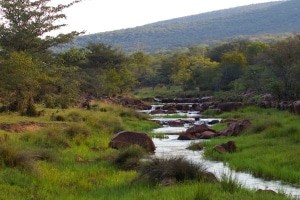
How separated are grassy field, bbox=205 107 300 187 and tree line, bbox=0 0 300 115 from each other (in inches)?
550

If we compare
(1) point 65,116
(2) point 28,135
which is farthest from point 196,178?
(1) point 65,116

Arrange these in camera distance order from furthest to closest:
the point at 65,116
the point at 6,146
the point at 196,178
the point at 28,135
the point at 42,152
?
1. the point at 65,116
2. the point at 28,135
3. the point at 42,152
4. the point at 6,146
5. the point at 196,178

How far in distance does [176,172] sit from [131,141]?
10.4 m

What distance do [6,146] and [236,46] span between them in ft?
354

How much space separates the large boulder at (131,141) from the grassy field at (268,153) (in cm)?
283

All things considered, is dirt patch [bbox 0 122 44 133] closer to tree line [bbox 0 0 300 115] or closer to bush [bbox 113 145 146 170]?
tree line [bbox 0 0 300 115]

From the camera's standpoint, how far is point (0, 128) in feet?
85.3

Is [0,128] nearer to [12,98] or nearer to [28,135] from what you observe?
[28,135]

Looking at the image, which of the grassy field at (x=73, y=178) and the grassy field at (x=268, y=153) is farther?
the grassy field at (x=268, y=153)

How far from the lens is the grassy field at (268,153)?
57.6ft

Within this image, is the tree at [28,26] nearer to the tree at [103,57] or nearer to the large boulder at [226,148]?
the large boulder at [226,148]

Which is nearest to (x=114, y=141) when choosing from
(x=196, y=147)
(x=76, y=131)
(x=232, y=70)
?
(x=76, y=131)

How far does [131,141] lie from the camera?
24.6m

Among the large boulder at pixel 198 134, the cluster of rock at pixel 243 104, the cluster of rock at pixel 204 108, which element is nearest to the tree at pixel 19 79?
the large boulder at pixel 198 134
